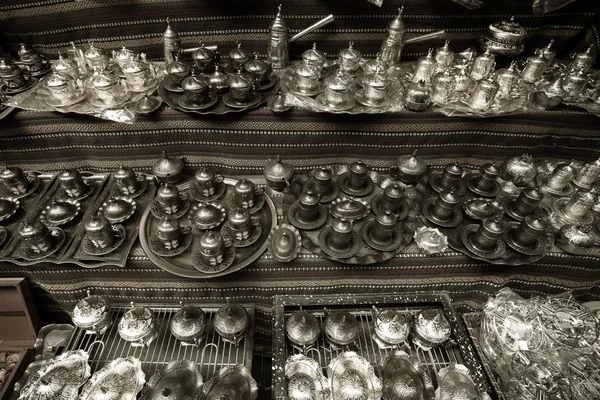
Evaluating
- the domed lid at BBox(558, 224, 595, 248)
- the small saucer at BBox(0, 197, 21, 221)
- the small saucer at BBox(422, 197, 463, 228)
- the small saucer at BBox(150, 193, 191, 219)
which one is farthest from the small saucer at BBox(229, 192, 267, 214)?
the domed lid at BBox(558, 224, 595, 248)

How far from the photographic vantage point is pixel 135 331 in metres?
1.64

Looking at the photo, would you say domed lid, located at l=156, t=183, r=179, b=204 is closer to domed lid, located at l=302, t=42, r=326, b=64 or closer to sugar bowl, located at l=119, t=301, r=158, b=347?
sugar bowl, located at l=119, t=301, r=158, b=347

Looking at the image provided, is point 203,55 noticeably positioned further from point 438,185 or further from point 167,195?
point 438,185

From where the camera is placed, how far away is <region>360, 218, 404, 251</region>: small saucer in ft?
5.76

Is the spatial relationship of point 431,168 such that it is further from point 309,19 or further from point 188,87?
point 188,87

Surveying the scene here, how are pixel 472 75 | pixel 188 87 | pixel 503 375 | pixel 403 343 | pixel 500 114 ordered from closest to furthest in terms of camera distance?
pixel 503 375 < pixel 403 343 < pixel 188 87 < pixel 500 114 < pixel 472 75

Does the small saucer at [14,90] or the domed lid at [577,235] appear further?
the small saucer at [14,90]

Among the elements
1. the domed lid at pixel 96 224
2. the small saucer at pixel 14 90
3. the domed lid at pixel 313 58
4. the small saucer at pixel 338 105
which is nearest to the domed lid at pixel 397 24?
the domed lid at pixel 313 58

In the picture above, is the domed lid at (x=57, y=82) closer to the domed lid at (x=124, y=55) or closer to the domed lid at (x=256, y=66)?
the domed lid at (x=124, y=55)

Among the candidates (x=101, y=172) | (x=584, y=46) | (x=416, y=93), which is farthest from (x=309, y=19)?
(x=584, y=46)

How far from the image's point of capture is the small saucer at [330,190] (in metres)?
1.97

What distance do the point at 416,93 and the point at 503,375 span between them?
148cm

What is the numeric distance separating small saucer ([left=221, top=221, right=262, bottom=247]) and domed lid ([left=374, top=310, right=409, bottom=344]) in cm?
72

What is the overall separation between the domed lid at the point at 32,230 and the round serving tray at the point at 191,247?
435 mm
